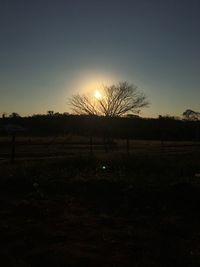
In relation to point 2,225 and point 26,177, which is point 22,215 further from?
point 26,177

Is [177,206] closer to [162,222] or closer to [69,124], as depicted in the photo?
[162,222]

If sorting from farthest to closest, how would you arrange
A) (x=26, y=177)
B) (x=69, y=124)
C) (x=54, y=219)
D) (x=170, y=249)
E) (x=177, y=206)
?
1. (x=69, y=124)
2. (x=26, y=177)
3. (x=177, y=206)
4. (x=54, y=219)
5. (x=170, y=249)

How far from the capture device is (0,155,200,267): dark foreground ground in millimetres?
6230

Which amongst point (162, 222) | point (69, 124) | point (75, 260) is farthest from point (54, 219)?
point (69, 124)

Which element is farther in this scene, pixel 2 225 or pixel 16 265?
pixel 2 225

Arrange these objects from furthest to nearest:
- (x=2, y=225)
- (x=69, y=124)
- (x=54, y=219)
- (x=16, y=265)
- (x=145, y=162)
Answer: (x=69, y=124)
(x=145, y=162)
(x=54, y=219)
(x=2, y=225)
(x=16, y=265)

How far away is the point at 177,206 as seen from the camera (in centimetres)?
971

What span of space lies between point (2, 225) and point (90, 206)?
7.94ft

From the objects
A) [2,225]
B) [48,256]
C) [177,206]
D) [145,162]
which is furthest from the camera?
[145,162]

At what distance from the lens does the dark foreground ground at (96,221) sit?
245 inches

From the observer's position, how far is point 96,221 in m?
8.39

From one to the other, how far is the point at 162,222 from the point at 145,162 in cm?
898

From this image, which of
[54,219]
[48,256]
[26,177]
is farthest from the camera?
[26,177]

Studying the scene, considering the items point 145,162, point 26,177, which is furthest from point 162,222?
point 145,162
